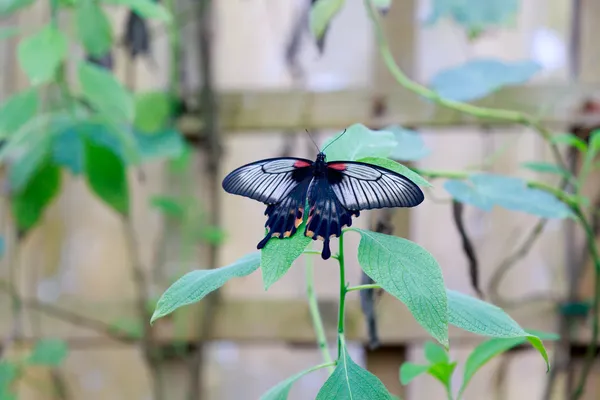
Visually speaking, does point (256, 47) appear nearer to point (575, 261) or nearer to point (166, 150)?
point (166, 150)

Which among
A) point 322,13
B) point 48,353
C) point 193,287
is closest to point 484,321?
point 193,287

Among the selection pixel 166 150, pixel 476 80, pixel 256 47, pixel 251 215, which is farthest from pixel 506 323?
pixel 256 47

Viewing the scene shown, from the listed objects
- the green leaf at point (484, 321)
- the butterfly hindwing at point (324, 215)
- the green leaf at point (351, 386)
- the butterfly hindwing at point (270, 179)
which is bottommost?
the green leaf at point (351, 386)

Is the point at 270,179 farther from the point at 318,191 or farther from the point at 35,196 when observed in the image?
the point at 35,196

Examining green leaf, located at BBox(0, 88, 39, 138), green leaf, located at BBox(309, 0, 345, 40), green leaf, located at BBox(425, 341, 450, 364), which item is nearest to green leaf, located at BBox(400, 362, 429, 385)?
green leaf, located at BBox(425, 341, 450, 364)

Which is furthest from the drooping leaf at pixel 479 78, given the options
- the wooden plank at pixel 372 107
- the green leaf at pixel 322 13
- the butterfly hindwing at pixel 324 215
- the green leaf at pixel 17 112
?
the green leaf at pixel 17 112

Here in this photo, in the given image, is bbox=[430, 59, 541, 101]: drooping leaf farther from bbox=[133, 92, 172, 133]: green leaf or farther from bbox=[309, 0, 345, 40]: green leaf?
bbox=[133, 92, 172, 133]: green leaf

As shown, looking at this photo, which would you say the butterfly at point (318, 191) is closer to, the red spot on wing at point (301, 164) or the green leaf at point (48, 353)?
the red spot on wing at point (301, 164)
